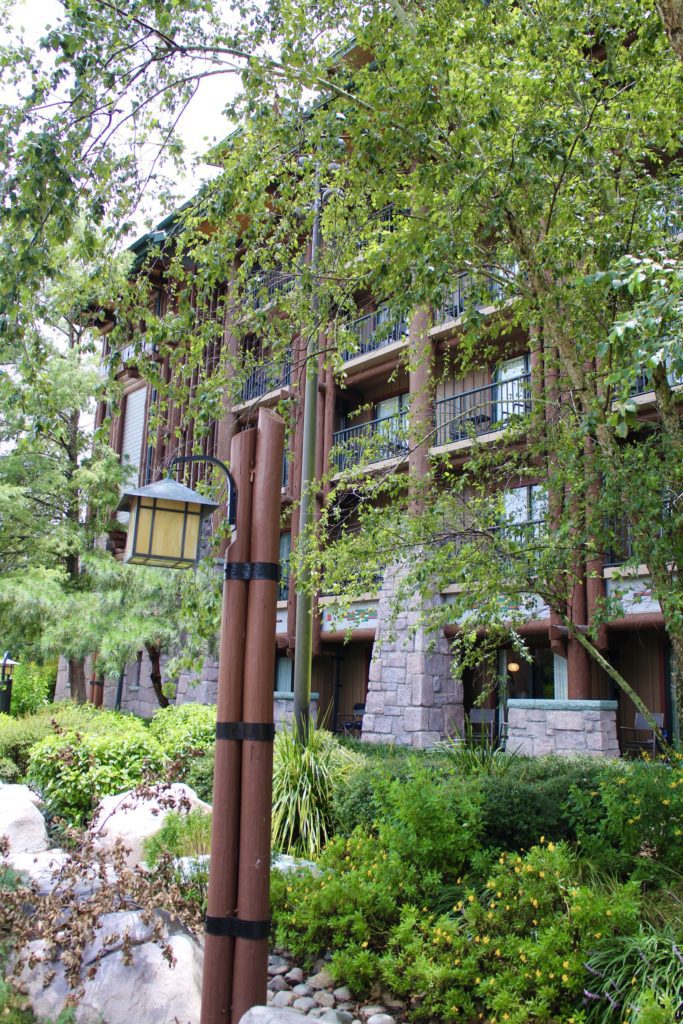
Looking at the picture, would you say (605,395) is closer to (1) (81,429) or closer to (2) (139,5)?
(2) (139,5)

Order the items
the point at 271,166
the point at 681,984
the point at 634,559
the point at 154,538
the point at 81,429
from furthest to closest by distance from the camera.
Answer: the point at 81,429, the point at 271,166, the point at 634,559, the point at 154,538, the point at 681,984

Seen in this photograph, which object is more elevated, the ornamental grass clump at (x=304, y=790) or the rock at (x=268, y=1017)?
the ornamental grass clump at (x=304, y=790)

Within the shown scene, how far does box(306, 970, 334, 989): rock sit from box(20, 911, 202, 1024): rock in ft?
2.43

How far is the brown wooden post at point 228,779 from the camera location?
401cm

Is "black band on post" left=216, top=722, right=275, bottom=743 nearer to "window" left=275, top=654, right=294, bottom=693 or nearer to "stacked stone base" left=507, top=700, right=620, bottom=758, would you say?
"stacked stone base" left=507, top=700, right=620, bottom=758

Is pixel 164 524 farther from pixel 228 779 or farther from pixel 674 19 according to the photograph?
pixel 674 19

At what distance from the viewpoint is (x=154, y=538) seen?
4.66m

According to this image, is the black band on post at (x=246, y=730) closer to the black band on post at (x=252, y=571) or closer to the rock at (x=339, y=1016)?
the black band on post at (x=252, y=571)

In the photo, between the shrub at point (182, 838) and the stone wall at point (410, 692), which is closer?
the shrub at point (182, 838)

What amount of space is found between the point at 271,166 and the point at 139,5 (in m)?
1.55

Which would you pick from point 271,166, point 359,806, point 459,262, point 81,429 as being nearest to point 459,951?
point 359,806

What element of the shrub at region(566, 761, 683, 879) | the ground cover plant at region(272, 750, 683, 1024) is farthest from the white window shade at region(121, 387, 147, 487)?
the shrub at region(566, 761, 683, 879)

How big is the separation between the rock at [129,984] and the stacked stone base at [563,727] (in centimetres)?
823

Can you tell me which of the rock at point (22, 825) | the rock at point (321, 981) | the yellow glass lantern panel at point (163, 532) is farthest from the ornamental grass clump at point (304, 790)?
the yellow glass lantern panel at point (163, 532)
